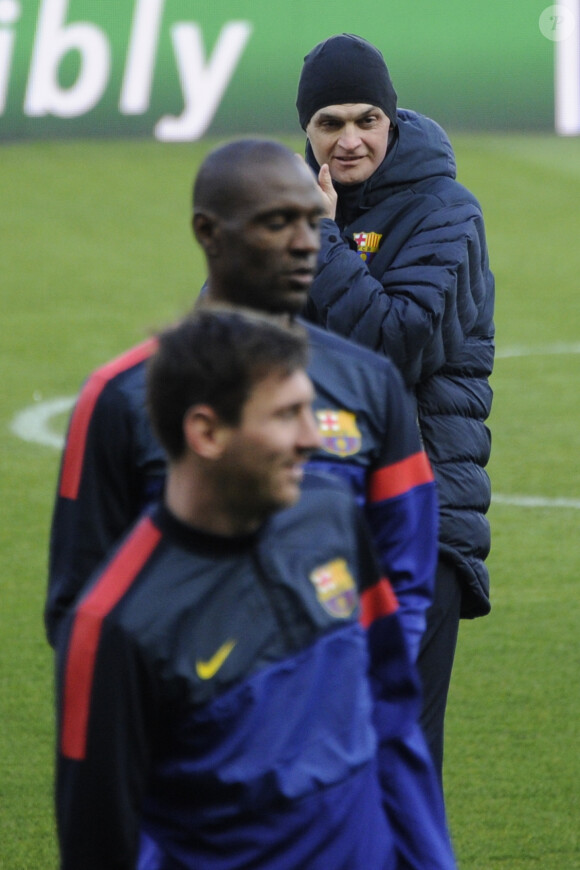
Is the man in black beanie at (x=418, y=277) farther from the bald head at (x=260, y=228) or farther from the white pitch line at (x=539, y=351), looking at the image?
the white pitch line at (x=539, y=351)

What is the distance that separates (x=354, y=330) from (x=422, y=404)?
0.23 meters

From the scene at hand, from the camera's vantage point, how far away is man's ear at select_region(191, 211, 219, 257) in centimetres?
248

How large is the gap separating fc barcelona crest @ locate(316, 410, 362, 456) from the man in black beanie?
784 millimetres

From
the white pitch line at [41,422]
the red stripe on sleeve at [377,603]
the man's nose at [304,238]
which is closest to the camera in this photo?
the red stripe on sleeve at [377,603]

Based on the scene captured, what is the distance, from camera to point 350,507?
2270mm

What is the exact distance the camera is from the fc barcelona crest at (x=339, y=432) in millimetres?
2439

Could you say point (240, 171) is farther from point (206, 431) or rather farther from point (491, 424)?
point (491, 424)

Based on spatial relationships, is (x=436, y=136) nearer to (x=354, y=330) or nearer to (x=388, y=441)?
(x=354, y=330)

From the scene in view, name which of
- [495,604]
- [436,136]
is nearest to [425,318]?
[436,136]

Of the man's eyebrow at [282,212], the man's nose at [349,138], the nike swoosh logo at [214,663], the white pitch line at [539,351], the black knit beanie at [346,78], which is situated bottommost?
the white pitch line at [539,351]

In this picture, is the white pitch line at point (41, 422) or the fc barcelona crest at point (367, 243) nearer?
the fc barcelona crest at point (367, 243)

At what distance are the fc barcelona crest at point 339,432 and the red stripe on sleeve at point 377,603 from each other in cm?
23

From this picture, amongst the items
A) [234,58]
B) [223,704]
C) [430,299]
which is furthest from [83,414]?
[234,58]

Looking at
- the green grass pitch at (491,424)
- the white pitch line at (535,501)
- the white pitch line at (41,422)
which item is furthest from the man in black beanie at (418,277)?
the white pitch line at (41,422)
